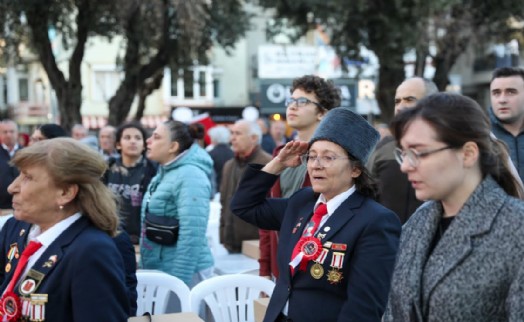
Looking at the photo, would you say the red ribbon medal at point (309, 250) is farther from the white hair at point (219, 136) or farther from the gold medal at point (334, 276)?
the white hair at point (219, 136)

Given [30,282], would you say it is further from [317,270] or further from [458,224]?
[458,224]

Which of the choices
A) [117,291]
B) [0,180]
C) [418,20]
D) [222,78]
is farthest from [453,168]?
[222,78]

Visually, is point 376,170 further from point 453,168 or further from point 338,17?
point 338,17

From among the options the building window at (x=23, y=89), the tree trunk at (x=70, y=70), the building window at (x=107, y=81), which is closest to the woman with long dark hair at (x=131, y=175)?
the tree trunk at (x=70, y=70)

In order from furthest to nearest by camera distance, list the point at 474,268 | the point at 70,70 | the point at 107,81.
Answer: the point at 107,81 → the point at 70,70 → the point at 474,268

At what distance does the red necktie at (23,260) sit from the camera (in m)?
2.88

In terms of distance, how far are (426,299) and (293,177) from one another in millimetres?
2566

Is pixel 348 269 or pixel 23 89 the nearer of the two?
pixel 348 269

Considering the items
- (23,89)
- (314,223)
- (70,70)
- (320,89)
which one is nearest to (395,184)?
(320,89)

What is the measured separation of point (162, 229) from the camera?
17.5 feet

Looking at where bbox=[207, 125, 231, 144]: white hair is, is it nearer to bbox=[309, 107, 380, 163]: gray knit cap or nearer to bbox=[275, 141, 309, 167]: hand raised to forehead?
bbox=[275, 141, 309, 167]: hand raised to forehead

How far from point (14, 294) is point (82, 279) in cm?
33

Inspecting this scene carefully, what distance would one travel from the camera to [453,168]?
7.69ft

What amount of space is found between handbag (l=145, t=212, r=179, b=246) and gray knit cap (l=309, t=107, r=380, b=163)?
2.24m
